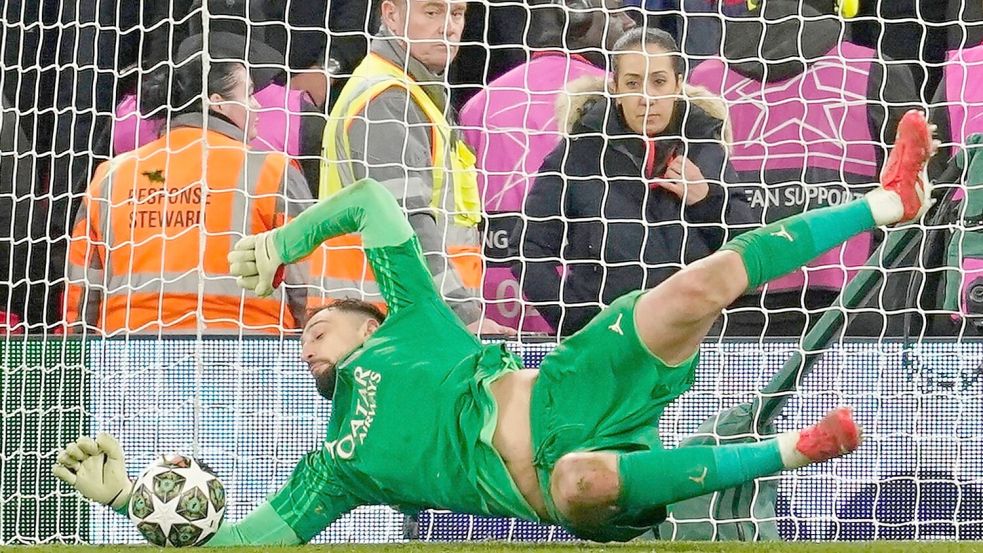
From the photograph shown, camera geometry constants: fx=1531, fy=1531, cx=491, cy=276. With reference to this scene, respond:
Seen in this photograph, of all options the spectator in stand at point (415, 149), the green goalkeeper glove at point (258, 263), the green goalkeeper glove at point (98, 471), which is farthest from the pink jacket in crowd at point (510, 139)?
the green goalkeeper glove at point (98, 471)

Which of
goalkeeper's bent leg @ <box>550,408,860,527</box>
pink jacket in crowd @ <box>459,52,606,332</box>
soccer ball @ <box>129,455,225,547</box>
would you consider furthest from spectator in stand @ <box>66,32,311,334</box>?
goalkeeper's bent leg @ <box>550,408,860,527</box>

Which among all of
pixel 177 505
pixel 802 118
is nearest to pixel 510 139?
pixel 802 118

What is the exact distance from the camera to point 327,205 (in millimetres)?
4695

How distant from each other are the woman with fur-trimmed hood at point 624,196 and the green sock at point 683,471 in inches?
65.7

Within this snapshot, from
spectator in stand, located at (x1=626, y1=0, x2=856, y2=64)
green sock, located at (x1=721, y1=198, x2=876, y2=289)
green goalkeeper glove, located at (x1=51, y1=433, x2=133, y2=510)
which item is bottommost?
green goalkeeper glove, located at (x1=51, y1=433, x2=133, y2=510)

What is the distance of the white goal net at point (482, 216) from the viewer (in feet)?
17.7

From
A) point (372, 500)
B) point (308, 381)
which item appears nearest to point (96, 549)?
point (372, 500)

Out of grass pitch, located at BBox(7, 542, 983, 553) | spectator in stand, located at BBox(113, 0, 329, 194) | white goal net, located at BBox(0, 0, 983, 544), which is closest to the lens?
grass pitch, located at BBox(7, 542, 983, 553)

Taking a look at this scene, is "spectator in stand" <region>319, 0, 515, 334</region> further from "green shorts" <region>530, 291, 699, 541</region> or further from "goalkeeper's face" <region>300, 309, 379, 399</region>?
"green shorts" <region>530, 291, 699, 541</region>

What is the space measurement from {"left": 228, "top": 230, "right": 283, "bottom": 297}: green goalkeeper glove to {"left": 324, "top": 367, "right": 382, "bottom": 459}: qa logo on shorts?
0.41 metres

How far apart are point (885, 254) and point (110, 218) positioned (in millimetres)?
2830

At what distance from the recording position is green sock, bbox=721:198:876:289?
421 centimetres

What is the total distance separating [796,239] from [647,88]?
1.64m

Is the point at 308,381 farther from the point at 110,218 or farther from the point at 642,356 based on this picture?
the point at 642,356
